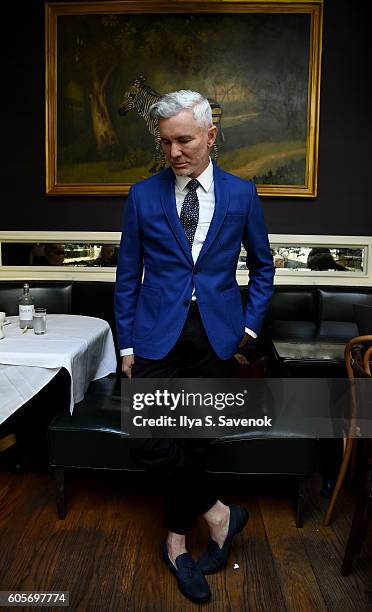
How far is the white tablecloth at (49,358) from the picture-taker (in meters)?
2.09

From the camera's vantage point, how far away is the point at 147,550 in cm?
210

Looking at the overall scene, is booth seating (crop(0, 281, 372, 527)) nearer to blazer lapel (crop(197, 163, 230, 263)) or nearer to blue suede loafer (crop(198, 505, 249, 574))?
blue suede loafer (crop(198, 505, 249, 574))

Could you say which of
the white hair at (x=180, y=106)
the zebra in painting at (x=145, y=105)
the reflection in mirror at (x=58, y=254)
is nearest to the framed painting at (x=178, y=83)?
the zebra in painting at (x=145, y=105)

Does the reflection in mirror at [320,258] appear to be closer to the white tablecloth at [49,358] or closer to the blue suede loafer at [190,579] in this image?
the white tablecloth at [49,358]

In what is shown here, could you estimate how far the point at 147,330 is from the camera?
1.84 meters

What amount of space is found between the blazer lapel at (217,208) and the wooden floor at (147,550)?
3.89 ft

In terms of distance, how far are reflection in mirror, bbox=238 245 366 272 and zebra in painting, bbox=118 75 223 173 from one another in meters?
0.90

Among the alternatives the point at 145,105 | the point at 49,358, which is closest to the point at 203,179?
the point at 49,358

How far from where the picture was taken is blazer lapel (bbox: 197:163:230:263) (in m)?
1.81

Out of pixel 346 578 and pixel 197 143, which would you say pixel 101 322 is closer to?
pixel 197 143

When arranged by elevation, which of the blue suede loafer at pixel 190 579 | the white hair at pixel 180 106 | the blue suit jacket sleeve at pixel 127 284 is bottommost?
the blue suede loafer at pixel 190 579

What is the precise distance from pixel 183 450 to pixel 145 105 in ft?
9.21

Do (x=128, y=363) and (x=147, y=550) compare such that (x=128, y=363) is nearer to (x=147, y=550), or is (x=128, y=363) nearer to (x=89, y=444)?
(x=89, y=444)

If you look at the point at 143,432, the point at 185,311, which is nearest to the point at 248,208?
the point at 185,311
